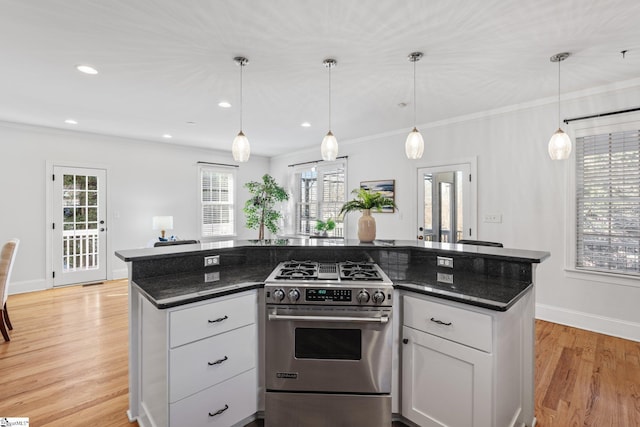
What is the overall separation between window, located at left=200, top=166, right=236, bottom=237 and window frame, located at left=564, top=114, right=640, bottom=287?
6016 millimetres

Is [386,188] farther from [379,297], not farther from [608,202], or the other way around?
[379,297]

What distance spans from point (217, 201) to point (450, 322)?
6.06 meters

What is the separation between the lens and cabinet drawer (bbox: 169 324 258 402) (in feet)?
4.99

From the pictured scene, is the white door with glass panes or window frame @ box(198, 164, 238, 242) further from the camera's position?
window frame @ box(198, 164, 238, 242)

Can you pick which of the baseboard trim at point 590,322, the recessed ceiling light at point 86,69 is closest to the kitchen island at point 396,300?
the recessed ceiling light at point 86,69

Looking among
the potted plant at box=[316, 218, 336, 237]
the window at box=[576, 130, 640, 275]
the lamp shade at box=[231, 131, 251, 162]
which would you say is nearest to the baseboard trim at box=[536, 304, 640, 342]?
the window at box=[576, 130, 640, 275]

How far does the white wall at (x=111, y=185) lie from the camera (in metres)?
4.60

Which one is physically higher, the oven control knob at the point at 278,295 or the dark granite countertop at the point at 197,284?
the dark granite countertop at the point at 197,284

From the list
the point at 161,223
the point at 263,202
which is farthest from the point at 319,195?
the point at 161,223

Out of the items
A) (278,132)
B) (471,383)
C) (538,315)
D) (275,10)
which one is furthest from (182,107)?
(538,315)

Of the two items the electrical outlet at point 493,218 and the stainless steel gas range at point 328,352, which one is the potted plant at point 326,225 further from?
the stainless steel gas range at point 328,352

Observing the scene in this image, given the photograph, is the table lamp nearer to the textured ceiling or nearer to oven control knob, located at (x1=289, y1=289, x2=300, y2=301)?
the textured ceiling

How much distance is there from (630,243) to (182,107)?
17.2 feet

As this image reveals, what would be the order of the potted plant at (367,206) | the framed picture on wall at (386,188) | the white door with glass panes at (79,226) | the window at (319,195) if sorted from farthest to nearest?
the window at (319,195), the framed picture on wall at (386,188), the white door with glass panes at (79,226), the potted plant at (367,206)
